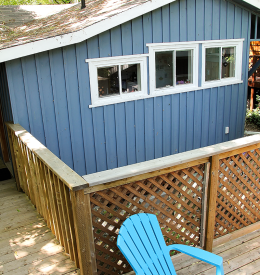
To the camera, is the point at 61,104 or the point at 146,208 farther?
the point at 61,104

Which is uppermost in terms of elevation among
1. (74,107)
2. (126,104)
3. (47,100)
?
(47,100)

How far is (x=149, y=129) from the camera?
5.44m

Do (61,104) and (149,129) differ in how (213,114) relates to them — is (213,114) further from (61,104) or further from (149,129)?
(61,104)

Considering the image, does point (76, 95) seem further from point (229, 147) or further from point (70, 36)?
point (229, 147)

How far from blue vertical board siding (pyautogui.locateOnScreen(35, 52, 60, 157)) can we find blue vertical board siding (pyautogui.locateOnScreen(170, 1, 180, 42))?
7.69 ft

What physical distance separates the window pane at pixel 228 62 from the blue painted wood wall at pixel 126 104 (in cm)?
29

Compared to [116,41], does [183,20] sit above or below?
above

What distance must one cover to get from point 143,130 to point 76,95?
147 centimetres

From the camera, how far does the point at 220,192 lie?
3023 millimetres

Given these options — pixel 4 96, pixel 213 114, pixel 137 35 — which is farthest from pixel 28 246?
pixel 213 114

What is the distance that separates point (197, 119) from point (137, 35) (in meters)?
2.16

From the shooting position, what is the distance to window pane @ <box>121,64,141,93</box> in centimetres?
491

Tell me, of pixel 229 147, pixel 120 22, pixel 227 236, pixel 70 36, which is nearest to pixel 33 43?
pixel 70 36

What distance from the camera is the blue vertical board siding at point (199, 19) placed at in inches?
216
